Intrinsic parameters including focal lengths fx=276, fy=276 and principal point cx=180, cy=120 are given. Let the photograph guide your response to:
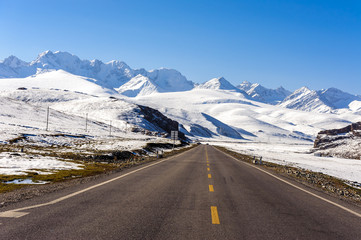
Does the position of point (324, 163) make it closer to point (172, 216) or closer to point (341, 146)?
point (341, 146)

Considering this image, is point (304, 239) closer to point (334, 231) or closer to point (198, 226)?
point (334, 231)

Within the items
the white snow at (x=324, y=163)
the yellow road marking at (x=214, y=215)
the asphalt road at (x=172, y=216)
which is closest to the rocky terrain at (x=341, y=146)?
the white snow at (x=324, y=163)

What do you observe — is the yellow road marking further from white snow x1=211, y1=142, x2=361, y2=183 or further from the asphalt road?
white snow x1=211, y1=142, x2=361, y2=183

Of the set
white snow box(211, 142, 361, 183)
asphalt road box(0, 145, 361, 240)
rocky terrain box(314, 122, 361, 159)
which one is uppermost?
rocky terrain box(314, 122, 361, 159)

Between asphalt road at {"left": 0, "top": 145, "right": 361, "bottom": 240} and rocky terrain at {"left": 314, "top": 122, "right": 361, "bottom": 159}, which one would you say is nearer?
asphalt road at {"left": 0, "top": 145, "right": 361, "bottom": 240}

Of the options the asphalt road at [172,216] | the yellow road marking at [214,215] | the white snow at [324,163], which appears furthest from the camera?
the white snow at [324,163]

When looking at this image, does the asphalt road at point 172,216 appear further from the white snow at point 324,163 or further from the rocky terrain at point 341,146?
the rocky terrain at point 341,146

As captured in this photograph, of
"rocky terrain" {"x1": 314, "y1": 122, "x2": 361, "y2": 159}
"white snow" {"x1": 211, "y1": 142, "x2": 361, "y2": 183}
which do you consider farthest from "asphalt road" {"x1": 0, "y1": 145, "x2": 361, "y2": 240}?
"rocky terrain" {"x1": 314, "y1": 122, "x2": 361, "y2": 159}

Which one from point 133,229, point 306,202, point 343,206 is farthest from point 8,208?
point 343,206

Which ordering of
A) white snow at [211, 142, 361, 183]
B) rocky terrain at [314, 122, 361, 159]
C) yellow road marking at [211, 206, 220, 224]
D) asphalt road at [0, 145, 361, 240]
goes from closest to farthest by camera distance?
asphalt road at [0, 145, 361, 240], yellow road marking at [211, 206, 220, 224], white snow at [211, 142, 361, 183], rocky terrain at [314, 122, 361, 159]

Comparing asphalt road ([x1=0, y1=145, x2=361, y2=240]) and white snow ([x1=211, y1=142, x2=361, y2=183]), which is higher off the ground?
asphalt road ([x1=0, y1=145, x2=361, y2=240])

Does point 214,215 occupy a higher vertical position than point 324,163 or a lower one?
higher

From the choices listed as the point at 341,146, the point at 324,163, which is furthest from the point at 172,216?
the point at 341,146

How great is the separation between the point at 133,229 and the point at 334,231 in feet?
17.0
